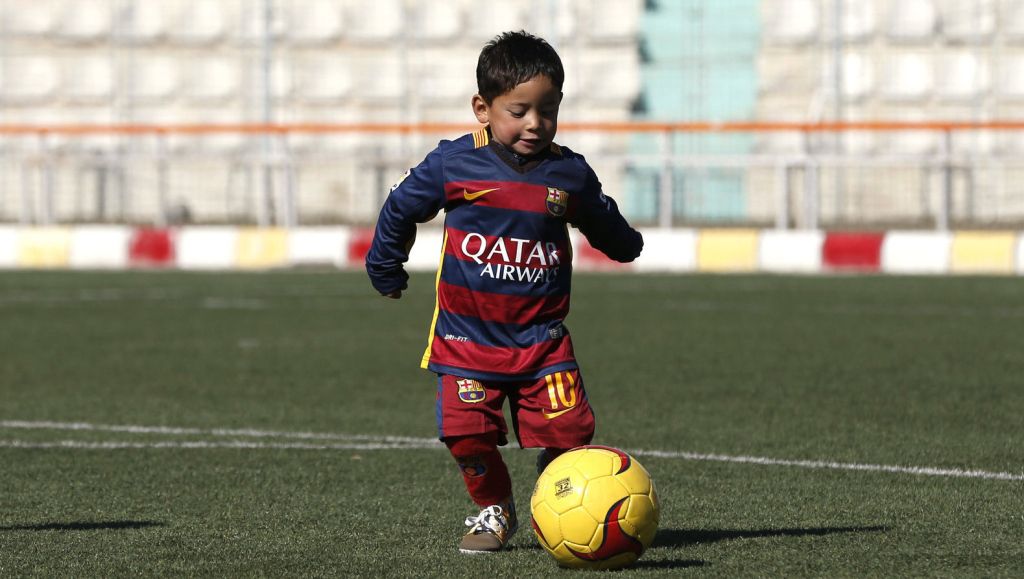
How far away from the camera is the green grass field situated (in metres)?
5.44

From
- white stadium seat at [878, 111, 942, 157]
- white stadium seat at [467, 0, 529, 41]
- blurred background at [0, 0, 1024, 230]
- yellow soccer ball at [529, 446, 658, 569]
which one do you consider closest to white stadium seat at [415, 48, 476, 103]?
blurred background at [0, 0, 1024, 230]

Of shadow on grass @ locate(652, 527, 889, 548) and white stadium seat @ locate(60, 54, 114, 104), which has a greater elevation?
white stadium seat @ locate(60, 54, 114, 104)

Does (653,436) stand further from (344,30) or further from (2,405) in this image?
(344,30)

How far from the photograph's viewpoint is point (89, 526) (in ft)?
19.3

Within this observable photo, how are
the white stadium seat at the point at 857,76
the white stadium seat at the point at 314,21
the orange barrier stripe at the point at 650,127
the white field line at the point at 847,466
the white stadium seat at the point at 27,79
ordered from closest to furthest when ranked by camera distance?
the white field line at the point at 847,466, the orange barrier stripe at the point at 650,127, the white stadium seat at the point at 857,76, the white stadium seat at the point at 314,21, the white stadium seat at the point at 27,79

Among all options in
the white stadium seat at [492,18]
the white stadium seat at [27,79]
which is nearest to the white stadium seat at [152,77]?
the white stadium seat at [27,79]

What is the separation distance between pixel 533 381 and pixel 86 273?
49.4ft

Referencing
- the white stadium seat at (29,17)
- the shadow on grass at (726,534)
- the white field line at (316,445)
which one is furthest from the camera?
the white stadium seat at (29,17)

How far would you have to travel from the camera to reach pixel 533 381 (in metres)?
5.52

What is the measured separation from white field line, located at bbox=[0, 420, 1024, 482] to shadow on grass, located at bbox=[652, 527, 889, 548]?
1.20 m

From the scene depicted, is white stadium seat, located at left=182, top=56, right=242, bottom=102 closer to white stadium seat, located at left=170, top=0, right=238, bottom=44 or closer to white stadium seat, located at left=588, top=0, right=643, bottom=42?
white stadium seat, located at left=170, top=0, right=238, bottom=44

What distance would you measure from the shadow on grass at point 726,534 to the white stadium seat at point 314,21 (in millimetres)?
22171

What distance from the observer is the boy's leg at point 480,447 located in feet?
18.0

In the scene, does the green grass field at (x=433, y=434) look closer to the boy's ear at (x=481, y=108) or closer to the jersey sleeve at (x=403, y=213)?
the jersey sleeve at (x=403, y=213)
